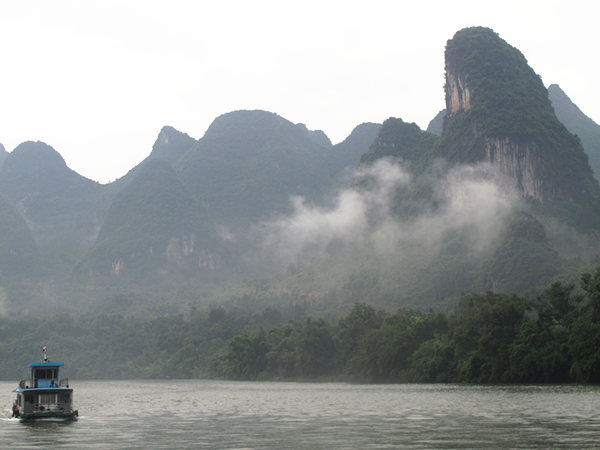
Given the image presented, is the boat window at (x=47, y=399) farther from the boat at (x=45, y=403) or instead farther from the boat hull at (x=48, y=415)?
the boat hull at (x=48, y=415)

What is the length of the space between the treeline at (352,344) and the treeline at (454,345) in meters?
0.12

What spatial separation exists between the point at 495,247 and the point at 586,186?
3465cm

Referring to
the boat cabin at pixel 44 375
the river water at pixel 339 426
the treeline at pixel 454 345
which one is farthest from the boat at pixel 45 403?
the treeline at pixel 454 345

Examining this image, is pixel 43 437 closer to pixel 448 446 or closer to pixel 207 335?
pixel 448 446

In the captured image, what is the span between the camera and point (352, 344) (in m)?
110

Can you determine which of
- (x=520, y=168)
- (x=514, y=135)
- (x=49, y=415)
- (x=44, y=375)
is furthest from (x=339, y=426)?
(x=514, y=135)

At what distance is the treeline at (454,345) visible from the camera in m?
69.6

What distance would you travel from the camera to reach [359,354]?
10425 cm

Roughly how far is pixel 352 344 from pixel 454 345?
27.4m

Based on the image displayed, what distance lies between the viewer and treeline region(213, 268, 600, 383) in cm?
6956

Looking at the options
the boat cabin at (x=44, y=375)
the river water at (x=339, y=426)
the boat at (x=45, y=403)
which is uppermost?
the boat cabin at (x=44, y=375)

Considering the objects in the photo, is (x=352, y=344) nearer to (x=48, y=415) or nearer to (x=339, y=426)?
(x=48, y=415)

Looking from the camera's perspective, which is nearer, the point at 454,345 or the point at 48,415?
the point at 48,415

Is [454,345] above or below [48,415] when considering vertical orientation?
above
